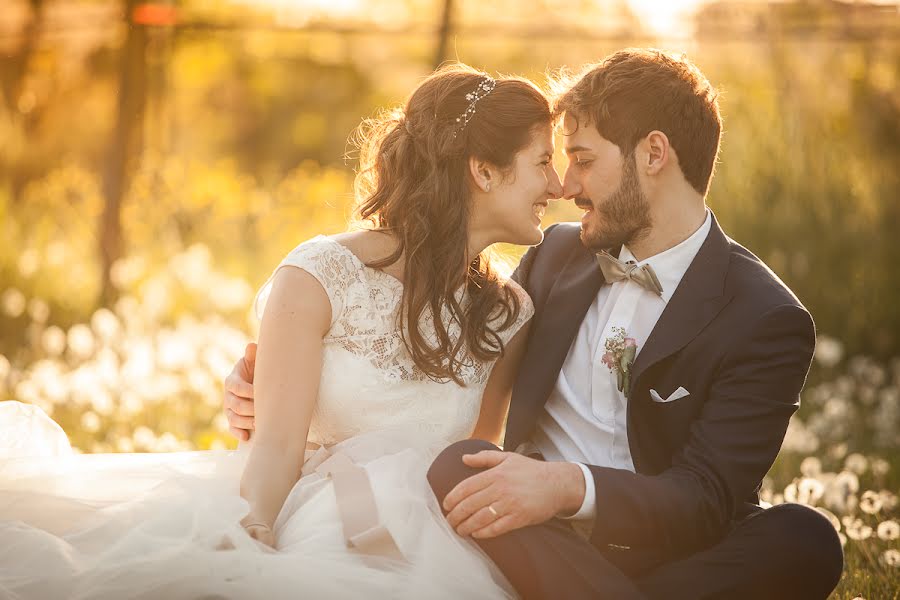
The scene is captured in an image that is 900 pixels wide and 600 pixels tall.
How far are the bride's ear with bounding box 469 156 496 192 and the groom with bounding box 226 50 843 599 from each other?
352mm

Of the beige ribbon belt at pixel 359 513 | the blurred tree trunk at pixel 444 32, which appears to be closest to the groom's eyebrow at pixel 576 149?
the beige ribbon belt at pixel 359 513

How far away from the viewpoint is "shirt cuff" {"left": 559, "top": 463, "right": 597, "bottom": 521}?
3.37 meters

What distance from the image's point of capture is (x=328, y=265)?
3.80 metres

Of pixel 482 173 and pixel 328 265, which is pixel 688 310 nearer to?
pixel 482 173

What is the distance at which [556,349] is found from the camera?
413 centimetres

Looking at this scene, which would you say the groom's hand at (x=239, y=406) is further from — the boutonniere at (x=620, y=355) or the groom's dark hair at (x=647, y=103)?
the groom's dark hair at (x=647, y=103)

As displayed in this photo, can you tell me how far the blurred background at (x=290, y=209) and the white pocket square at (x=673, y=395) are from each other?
45.9 inches

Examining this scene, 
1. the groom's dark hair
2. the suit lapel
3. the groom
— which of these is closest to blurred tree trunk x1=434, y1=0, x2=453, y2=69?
the groom

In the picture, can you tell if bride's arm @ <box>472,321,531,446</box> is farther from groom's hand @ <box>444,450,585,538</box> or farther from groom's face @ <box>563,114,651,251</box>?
groom's hand @ <box>444,450,585,538</box>

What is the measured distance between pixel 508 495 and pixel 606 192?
4.72 ft

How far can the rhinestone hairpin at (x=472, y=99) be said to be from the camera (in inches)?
156

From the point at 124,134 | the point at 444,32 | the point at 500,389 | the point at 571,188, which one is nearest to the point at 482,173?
the point at 571,188

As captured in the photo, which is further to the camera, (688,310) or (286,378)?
(688,310)

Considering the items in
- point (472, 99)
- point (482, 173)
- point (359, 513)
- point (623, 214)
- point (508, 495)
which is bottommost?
point (359, 513)
